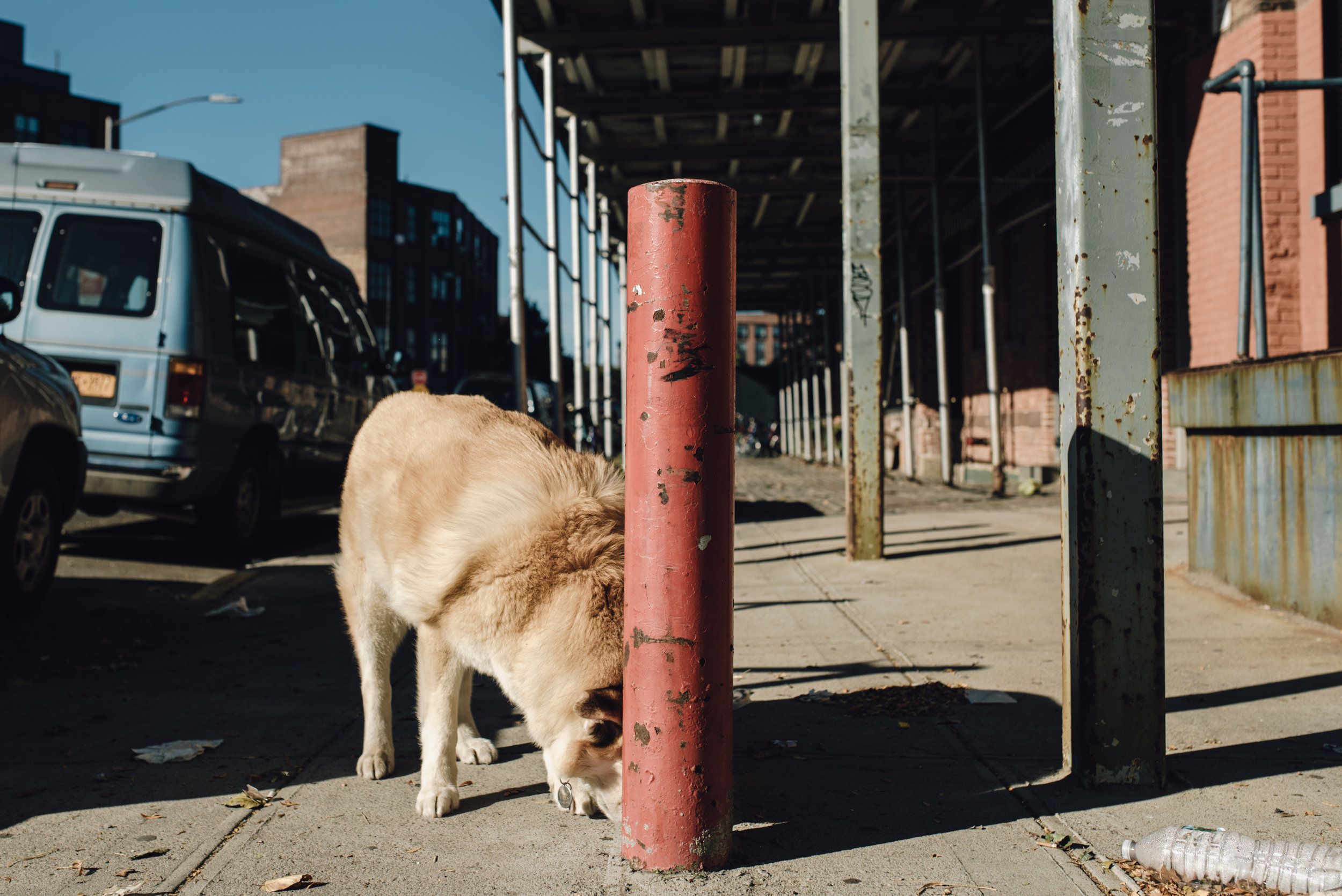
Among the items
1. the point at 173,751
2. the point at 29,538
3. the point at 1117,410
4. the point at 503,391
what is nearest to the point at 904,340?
the point at 503,391

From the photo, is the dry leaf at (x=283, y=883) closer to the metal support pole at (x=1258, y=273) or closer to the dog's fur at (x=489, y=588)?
the dog's fur at (x=489, y=588)

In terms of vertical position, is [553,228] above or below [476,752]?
above

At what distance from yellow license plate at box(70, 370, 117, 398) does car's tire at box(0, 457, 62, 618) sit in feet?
4.32

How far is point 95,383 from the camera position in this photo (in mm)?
7105

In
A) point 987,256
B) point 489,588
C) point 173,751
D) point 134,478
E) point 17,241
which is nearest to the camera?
point 489,588

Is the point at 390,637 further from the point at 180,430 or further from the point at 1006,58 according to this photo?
the point at 1006,58

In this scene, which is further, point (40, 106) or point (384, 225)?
point (384, 225)

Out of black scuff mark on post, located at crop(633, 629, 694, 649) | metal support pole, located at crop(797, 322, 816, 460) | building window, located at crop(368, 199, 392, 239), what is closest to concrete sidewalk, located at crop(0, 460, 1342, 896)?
black scuff mark on post, located at crop(633, 629, 694, 649)

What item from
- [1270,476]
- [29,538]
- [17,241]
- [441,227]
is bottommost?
[29,538]

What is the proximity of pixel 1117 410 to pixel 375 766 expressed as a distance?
2.51 m

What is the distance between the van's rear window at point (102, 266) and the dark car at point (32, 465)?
3.97 ft

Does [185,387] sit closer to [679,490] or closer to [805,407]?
[679,490]

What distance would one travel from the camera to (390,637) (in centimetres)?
343

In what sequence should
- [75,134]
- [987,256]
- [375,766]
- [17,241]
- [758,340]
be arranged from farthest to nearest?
[758,340]
[75,134]
[987,256]
[17,241]
[375,766]
